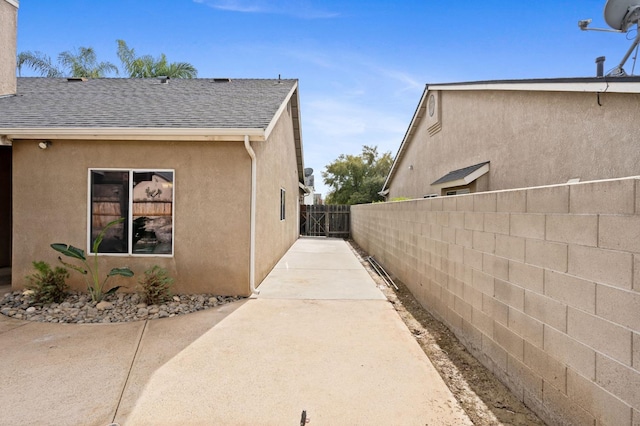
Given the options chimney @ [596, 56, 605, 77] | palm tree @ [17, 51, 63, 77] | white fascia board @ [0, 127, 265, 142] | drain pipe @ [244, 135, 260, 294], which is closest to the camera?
white fascia board @ [0, 127, 265, 142]

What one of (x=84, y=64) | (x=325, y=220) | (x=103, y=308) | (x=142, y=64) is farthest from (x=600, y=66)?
(x=84, y=64)

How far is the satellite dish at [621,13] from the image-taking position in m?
7.25

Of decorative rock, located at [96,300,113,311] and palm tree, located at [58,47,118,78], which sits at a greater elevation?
palm tree, located at [58,47,118,78]

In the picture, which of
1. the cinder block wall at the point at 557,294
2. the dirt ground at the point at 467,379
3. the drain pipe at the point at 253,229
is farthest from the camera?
the drain pipe at the point at 253,229

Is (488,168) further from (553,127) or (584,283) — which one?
(584,283)

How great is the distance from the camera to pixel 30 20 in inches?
426

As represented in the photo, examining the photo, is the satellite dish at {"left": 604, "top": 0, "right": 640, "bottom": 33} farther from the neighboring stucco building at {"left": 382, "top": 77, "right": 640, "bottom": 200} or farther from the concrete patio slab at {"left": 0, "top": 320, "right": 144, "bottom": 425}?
the concrete patio slab at {"left": 0, "top": 320, "right": 144, "bottom": 425}

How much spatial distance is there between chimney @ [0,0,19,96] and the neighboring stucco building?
12512 millimetres

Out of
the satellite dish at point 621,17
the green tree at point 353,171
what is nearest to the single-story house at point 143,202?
the satellite dish at point 621,17

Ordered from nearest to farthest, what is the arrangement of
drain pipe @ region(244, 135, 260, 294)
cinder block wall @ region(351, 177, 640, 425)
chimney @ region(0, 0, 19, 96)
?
1. cinder block wall @ region(351, 177, 640, 425)
2. drain pipe @ region(244, 135, 260, 294)
3. chimney @ region(0, 0, 19, 96)

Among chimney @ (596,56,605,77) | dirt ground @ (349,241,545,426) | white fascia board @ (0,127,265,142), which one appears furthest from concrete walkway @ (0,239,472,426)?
chimney @ (596,56,605,77)

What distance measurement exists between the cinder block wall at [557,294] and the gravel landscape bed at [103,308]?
4.43 m

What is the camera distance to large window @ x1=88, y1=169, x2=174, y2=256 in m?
6.45

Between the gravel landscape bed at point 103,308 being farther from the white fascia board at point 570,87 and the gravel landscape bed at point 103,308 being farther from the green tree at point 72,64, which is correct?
the green tree at point 72,64
